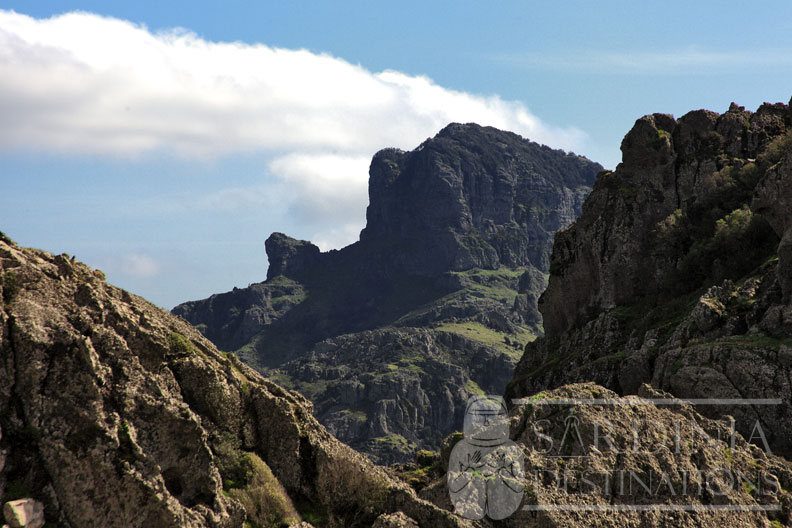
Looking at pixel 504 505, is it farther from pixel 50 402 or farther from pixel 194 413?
pixel 50 402

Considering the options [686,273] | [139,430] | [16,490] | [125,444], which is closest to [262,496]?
[139,430]

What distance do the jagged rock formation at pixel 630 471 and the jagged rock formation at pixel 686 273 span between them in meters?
11.1

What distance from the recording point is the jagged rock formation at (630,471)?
33469 mm

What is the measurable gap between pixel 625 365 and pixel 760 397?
17.6 metres

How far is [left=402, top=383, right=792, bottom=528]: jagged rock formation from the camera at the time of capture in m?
33.5

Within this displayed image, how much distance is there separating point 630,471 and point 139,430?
2335 cm

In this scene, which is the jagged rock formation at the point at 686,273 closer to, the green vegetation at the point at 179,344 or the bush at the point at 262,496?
the bush at the point at 262,496

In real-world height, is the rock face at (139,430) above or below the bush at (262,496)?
above

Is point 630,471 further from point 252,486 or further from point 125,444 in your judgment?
point 125,444

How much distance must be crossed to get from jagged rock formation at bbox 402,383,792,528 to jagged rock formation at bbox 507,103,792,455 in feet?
36.4

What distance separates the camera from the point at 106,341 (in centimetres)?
2508

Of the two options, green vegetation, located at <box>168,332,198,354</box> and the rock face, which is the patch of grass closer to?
the rock face

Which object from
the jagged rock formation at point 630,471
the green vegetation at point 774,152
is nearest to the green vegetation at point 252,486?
the jagged rock formation at point 630,471

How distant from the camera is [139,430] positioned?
24422mm
